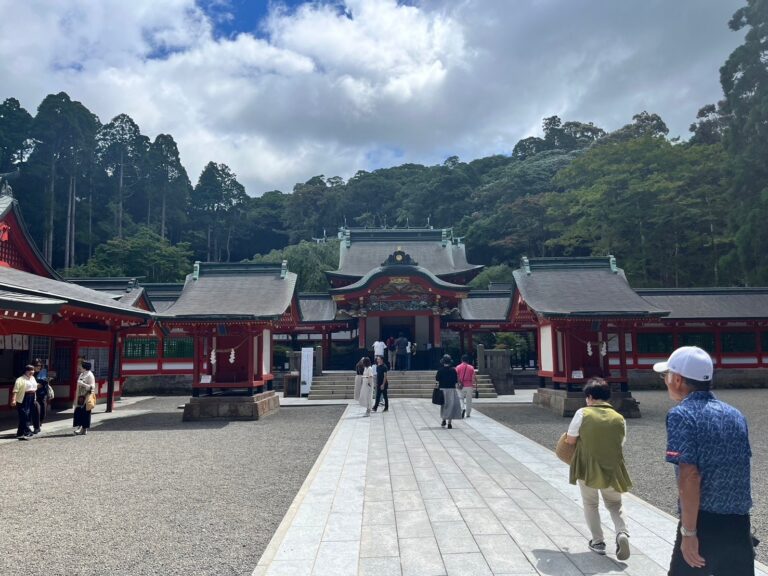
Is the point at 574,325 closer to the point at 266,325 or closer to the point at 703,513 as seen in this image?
the point at 266,325

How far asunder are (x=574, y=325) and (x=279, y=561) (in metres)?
14.0

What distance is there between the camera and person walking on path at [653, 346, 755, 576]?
8.50 feet

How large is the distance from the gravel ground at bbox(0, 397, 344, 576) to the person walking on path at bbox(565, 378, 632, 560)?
117 inches

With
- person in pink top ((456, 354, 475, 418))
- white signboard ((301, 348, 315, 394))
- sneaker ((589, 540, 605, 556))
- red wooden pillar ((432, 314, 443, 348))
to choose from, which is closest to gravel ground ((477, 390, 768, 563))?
person in pink top ((456, 354, 475, 418))

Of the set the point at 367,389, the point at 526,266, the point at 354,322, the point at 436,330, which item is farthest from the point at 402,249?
the point at 367,389

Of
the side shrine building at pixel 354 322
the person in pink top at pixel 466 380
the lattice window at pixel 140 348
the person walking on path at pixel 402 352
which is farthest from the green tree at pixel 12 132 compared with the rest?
the person in pink top at pixel 466 380

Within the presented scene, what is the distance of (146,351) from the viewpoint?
82.6 feet

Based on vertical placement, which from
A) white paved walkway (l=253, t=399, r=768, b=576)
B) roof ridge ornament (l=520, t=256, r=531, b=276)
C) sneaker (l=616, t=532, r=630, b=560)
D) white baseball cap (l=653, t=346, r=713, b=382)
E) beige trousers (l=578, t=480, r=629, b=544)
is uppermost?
roof ridge ornament (l=520, t=256, r=531, b=276)

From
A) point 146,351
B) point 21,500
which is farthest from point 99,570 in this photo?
point 146,351

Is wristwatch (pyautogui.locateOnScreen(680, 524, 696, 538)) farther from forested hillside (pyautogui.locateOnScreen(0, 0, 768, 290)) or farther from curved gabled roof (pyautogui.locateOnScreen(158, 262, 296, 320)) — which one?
forested hillside (pyautogui.locateOnScreen(0, 0, 768, 290))

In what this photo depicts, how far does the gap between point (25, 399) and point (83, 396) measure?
1126 millimetres

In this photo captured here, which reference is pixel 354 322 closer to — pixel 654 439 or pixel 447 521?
pixel 654 439

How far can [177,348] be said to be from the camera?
2517 centimetres

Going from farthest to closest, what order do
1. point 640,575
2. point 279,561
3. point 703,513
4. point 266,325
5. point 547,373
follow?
point 547,373 → point 266,325 → point 279,561 → point 640,575 → point 703,513
